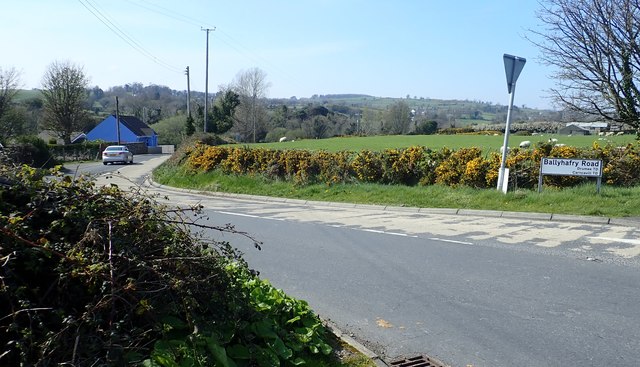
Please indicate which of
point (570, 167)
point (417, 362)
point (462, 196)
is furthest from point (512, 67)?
point (417, 362)

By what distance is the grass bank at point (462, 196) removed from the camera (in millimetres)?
12000

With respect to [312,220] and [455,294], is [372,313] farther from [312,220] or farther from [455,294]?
[312,220]

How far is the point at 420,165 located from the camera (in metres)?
17.1

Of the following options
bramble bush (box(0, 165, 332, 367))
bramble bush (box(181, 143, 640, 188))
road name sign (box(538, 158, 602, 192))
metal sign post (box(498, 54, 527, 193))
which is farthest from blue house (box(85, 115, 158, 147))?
bramble bush (box(0, 165, 332, 367))

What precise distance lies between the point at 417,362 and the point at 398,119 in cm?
8497

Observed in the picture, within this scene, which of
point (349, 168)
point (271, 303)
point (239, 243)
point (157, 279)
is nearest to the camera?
point (157, 279)

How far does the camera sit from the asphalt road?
4.88m

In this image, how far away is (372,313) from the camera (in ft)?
18.9

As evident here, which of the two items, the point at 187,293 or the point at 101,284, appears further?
the point at 187,293

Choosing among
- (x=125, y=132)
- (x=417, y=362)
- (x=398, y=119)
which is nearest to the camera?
(x=417, y=362)

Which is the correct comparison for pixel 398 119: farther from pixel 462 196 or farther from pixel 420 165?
pixel 462 196

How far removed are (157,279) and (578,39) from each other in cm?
1391

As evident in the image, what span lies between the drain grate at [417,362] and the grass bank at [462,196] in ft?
28.2

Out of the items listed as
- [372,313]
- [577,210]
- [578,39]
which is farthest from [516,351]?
[578,39]
